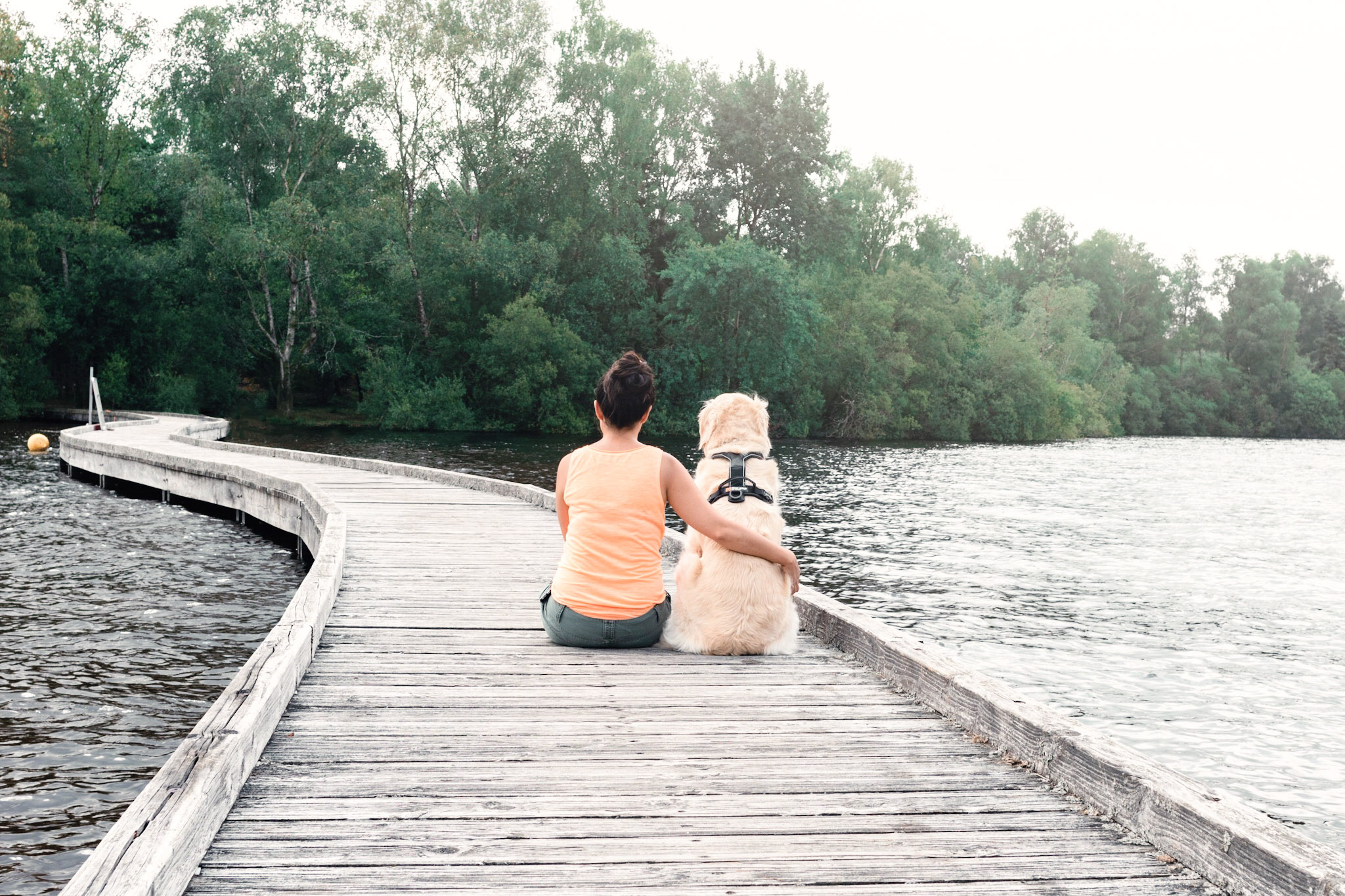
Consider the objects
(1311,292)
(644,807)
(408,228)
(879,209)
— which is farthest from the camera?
(1311,292)

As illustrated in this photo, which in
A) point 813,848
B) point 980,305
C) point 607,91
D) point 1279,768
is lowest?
point 1279,768

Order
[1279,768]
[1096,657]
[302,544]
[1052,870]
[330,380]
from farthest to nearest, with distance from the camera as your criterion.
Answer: [330,380]
[302,544]
[1096,657]
[1279,768]
[1052,870]

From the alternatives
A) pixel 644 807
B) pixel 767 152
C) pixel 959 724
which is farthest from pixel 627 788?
pixel 767 152

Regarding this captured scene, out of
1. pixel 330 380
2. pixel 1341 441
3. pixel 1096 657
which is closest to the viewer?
pixel 1096 657

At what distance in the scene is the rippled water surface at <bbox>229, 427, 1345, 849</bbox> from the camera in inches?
→ 293

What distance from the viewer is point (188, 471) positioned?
1680 centimetres

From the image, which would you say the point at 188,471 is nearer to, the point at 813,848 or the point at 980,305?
the point at 813,848

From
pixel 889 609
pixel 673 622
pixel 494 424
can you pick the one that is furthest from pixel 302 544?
pixel 494 424

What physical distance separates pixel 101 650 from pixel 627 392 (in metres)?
5.60

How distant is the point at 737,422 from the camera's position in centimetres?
523

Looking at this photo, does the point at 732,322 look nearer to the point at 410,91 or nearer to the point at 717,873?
the point at 410,91

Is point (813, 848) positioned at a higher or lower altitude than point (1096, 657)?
higher

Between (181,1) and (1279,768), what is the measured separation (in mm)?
47731

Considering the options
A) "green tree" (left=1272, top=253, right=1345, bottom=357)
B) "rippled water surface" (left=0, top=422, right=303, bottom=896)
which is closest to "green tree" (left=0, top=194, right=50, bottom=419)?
"rippled water surface" (left=0, top=422, right=303, bottom=896)
